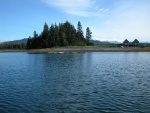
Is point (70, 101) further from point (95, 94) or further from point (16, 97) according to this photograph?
point (16, 97)

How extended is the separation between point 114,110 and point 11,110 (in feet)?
35.0

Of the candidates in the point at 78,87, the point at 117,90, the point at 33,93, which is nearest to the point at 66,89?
the point at 78,87

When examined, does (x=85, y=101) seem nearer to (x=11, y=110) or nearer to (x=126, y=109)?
(x=126, y=109)

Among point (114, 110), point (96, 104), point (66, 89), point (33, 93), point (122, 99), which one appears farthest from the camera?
point (66, 89)

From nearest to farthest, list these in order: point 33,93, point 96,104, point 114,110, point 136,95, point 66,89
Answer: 1. point 114,110
2. point 96,104
3. point 136,95
4. point 33,93
5. point 66,89

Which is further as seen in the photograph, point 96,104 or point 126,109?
point 96,104

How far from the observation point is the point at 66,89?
36094mm

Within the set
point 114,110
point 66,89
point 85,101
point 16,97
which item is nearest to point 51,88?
point 66,89

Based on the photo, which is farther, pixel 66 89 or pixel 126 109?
→ pixel 66 89

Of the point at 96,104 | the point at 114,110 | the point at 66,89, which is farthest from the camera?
the point at 66,89

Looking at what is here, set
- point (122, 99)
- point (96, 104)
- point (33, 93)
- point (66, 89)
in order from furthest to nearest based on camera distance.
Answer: point (66, 89) → point (33, 93) → point (122, 99) → point (96, 104)

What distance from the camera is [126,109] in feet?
82.1

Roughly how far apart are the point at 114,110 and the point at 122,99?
15.7 feet

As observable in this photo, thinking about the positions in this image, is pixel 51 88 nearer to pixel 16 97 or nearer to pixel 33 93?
pixel 33 93
